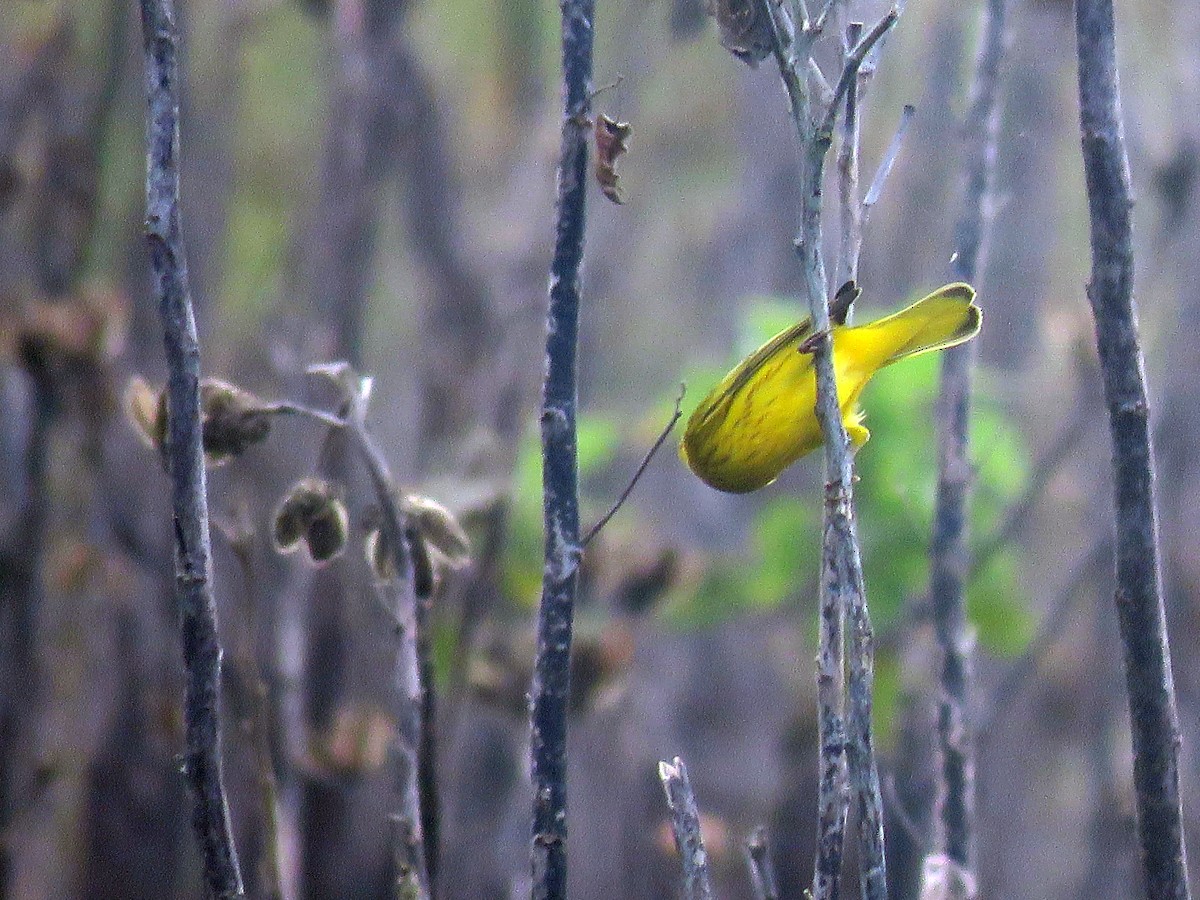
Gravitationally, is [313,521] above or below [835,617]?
above

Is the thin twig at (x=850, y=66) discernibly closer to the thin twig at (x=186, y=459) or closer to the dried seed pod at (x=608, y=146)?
the dried seed pod at (x=608, y=146)

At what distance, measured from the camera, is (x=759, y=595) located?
3617 mm

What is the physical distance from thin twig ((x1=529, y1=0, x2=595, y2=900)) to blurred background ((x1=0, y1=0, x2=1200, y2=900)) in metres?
0.47

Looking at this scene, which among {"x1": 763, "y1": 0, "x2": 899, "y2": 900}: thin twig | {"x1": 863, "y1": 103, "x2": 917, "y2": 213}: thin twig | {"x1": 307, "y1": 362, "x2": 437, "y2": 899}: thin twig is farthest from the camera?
{"x1": 307, "y1": 362, "x2": 437, "y2": 899}: thin twig

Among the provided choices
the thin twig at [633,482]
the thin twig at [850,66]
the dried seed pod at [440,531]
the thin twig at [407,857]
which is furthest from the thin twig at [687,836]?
the thin twig at [850,66]

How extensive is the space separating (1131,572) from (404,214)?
409 cm

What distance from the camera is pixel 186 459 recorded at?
3.89 feet

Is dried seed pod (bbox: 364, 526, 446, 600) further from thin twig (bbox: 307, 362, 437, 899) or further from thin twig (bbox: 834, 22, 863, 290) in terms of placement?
thin twig (bbox: 834, 22, 863, 290)

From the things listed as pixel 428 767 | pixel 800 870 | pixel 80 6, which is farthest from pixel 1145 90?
pixel 80 6

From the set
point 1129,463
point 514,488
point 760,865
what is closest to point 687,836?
point 760,865

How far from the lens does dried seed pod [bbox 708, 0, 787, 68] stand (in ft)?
4.03

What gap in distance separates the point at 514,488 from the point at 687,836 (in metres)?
2.00

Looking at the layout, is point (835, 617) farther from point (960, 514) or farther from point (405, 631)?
point (960, 514)

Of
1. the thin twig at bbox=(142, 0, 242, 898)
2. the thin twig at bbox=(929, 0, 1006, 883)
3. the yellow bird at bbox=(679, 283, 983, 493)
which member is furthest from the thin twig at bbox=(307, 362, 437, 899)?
the thin twig at bbox=(929, 0, 1006, 883)
